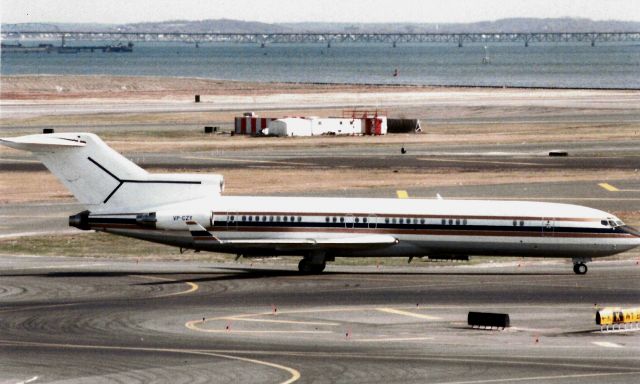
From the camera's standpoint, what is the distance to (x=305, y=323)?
49406mm

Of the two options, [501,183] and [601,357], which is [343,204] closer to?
[601,357]

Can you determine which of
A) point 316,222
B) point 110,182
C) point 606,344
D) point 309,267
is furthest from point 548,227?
point 110,182

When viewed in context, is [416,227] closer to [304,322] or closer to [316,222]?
[316,222]

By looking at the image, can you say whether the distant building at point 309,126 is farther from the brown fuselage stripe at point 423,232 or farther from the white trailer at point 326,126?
the brown fuselage stripe at point 423,232

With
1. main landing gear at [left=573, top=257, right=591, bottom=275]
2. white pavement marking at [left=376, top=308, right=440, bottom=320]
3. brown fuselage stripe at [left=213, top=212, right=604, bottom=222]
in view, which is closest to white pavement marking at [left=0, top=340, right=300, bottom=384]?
white pavement marking at [left=376, top=308, right=440, bottom=320]

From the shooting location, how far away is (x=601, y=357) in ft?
138

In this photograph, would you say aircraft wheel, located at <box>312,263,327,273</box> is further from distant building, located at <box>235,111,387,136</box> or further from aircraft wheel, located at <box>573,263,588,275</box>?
distant building, located at <box>235,111,387,136</box>

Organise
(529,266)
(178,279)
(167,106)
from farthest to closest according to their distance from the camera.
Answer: (167,106) → (529,266) → (178,279)

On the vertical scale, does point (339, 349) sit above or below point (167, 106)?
below

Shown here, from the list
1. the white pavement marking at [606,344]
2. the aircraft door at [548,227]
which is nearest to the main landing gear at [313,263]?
the aircraft door at [548,227]

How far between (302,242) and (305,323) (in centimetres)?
1251

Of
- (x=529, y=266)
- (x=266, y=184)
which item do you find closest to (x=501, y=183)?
(x=266, y=184)

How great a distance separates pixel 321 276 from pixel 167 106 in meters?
122

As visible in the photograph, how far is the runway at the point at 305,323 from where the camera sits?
4022 centimetres
